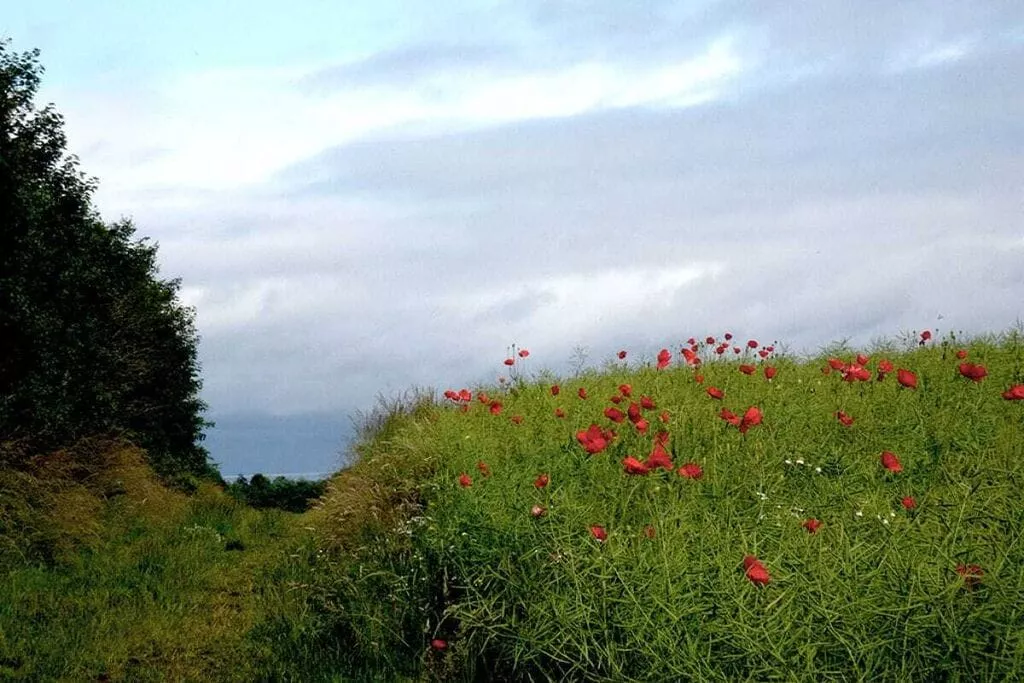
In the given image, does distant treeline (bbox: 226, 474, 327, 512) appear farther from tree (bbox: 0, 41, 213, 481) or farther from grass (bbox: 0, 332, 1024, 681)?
grass (bbox: 0, 332, 1024, 681)

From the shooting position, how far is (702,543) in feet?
16.7

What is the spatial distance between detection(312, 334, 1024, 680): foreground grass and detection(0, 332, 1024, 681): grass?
2cm

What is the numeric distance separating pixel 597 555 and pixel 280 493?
1526 cm

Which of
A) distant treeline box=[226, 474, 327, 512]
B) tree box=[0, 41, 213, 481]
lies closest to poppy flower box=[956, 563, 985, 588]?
tree box=[0, 41, 213, 481]

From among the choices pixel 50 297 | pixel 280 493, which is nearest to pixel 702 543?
pixel 50 297

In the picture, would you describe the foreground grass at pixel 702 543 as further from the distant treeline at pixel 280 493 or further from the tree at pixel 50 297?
the distant treeline at pixel 280 493

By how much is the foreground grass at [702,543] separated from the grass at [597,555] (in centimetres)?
2

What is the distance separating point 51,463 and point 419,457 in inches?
222

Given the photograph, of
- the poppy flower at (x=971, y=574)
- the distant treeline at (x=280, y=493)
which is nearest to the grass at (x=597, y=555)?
the poppy flower at (x=971, y=574)

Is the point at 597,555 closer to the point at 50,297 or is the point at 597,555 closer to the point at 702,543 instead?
the point at 702,543

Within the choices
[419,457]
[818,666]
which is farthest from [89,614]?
[818,666]

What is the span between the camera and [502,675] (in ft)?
18.4

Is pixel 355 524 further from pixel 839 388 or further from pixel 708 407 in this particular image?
pixel 839 388

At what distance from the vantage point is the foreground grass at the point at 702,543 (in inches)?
168
